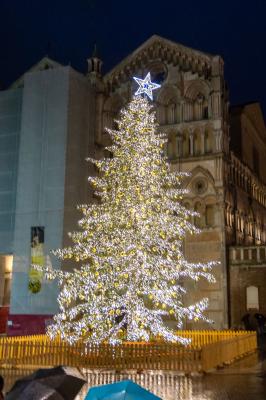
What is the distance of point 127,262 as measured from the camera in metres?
22.7

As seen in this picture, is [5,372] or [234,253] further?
[234,253]

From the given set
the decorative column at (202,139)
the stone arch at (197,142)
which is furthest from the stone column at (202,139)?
the stone arch at (197,142)

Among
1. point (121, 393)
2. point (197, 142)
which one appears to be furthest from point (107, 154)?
point (121, 393)

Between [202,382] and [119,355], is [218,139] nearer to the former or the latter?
[119,355]

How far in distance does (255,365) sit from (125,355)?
19.6 ft

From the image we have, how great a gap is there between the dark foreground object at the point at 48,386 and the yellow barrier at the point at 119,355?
11768mm

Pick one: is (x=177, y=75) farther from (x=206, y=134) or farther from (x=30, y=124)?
(x=30, y=124)

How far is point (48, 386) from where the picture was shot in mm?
7379

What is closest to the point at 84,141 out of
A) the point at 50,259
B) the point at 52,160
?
the point at 52,160

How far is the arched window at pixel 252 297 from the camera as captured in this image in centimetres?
3747

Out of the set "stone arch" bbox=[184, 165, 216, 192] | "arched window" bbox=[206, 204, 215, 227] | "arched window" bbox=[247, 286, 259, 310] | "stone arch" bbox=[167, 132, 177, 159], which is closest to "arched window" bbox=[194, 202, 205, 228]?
"arched window" bbox=[206, 204, 215, 227]

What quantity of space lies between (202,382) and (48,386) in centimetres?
1165

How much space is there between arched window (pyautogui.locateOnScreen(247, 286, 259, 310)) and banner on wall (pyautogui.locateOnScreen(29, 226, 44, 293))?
15.7 m

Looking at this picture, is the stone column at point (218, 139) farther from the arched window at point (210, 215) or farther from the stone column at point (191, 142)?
the arched window at point (210, 215)
